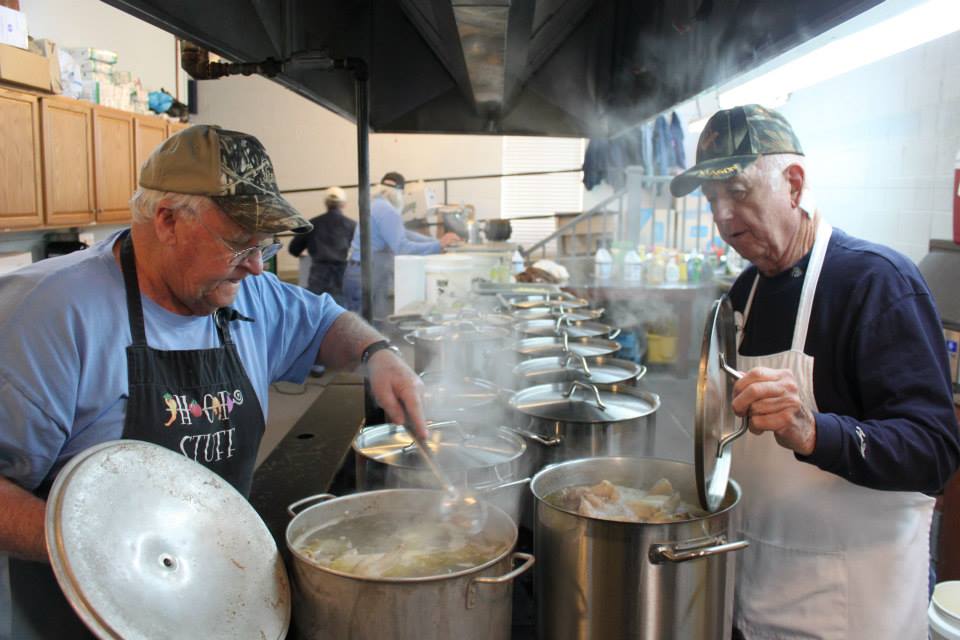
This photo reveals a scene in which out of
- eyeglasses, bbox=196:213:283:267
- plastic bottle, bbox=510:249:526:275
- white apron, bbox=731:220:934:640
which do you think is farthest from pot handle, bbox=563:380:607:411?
plastic bottle, bbox=510:249:526:275

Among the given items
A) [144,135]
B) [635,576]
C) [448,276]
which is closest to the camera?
[635,576]

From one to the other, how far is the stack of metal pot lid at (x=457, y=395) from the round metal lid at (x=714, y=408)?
74 centimetres

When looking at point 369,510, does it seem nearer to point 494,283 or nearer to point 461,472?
point 461,472

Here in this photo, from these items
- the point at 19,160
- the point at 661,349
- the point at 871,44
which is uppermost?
the point at 19,160

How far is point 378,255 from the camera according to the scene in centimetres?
719

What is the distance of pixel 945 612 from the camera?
90.0 inches

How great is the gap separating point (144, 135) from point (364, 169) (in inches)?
262

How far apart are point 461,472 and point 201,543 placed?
0.50 metres

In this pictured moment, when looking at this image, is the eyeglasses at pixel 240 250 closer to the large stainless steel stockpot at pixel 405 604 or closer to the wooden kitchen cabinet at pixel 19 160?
the large stainless steel stockpot at pixel 405 604

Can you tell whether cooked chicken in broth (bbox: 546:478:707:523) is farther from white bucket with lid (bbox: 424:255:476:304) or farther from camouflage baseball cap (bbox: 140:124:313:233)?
white bucket with lid (bbox: 424:255:476:304)

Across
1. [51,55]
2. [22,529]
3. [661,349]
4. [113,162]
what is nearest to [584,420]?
[22,529]

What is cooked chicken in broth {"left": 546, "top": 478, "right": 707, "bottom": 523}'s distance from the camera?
4.38ft

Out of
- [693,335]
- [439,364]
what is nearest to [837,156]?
[693,335]

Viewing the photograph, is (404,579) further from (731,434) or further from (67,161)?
(67,161)
